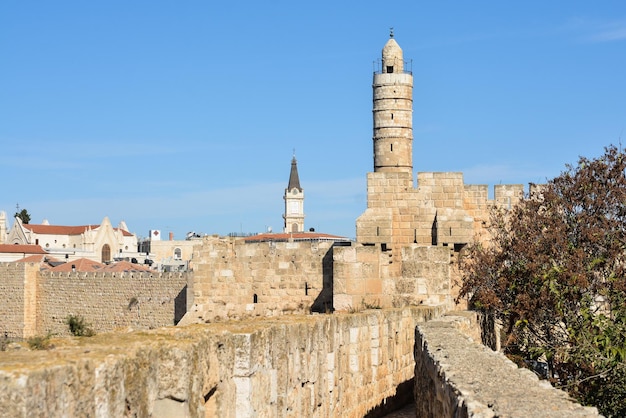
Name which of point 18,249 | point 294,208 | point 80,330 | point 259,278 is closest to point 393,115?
point 18,249

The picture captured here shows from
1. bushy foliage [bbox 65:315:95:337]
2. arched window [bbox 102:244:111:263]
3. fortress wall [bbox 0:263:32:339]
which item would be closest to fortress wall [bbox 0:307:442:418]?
bushy foliage [bbox 65:315:95:337]

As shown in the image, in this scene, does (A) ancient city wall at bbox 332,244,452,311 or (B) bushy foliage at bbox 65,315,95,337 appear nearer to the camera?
(B) bushy foliage at bbox 65,315,95,337

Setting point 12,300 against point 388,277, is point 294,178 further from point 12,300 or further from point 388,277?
point 388,277

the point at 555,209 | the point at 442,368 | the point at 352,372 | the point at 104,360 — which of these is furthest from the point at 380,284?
the point at 104,360

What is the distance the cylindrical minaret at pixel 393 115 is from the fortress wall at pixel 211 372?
41.9 m

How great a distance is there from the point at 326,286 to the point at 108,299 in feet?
90.8

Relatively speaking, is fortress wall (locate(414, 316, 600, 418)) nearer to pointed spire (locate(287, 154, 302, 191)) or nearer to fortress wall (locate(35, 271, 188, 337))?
fortress wall (locate(35, 271, 188, 337))

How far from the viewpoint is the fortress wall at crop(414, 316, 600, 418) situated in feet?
14.0

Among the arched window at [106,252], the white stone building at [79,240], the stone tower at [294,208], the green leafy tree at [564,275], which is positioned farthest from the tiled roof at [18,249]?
the green leafy tree at [564,275]

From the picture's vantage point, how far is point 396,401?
440 inches

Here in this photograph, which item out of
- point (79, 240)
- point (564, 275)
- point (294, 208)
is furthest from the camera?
point (294, 208)

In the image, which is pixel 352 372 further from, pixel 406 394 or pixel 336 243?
pixel 336 243

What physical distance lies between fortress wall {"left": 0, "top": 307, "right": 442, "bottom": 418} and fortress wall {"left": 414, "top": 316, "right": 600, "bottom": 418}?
2.55 ft

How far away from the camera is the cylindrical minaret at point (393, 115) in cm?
5200
